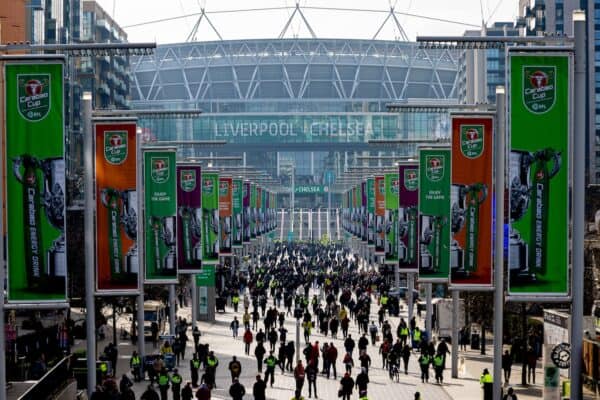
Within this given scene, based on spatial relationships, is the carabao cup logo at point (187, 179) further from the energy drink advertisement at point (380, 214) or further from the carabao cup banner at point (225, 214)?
the energy drink advertisement at point (380, 214)

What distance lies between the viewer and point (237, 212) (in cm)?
6397

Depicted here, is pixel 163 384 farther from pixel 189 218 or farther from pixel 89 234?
pixel 189 218

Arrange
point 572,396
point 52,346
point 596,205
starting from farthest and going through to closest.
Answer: point 596,205 < point 52,346 < point 572,396

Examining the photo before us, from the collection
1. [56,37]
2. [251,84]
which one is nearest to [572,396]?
[56,37]

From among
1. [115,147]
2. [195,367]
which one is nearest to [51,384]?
[115,147]

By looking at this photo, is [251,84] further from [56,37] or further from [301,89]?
[56,37]

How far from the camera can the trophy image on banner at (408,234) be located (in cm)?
4116

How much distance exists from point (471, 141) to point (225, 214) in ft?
111

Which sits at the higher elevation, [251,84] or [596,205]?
[251,84]

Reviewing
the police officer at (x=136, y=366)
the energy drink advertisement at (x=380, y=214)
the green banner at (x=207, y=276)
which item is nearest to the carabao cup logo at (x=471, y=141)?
the police officer at (x=136, y=366)

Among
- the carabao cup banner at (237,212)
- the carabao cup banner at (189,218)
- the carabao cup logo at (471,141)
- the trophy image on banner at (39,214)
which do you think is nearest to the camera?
the trophy image on banner at (39,214)

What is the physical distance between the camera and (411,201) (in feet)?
137

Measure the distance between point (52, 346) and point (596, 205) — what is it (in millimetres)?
53547

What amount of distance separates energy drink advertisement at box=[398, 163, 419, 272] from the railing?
16580 millimetres
